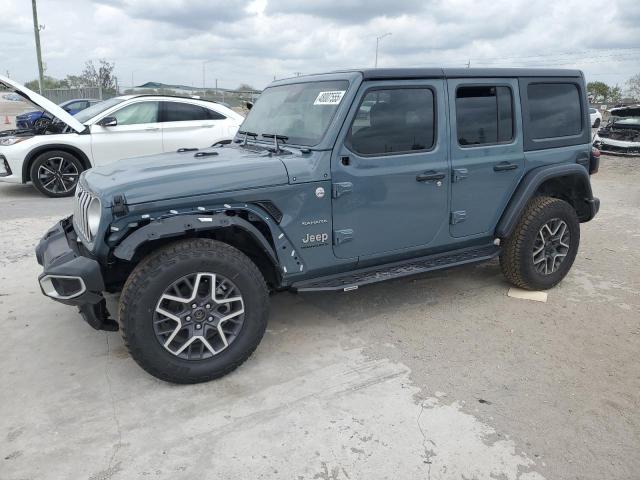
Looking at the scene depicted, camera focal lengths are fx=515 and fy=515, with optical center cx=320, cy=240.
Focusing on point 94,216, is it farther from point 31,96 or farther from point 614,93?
point 614,93

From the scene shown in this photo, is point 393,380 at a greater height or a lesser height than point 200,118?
lesser

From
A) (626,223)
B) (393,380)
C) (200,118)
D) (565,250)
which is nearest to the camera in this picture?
(393,380)

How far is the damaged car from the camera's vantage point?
560 inches

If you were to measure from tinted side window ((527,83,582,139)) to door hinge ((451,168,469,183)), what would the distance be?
0.86 m

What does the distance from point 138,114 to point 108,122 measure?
524 mm

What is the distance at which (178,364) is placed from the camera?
3084 millimetres

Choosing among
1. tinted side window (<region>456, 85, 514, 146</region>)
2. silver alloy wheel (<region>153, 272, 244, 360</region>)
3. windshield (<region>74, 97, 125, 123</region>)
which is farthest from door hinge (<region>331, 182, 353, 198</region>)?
windshield (<region>74, 97, 125, 123</region>)

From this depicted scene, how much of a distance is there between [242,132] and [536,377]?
298 centimetres

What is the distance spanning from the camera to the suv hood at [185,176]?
3.02 meters

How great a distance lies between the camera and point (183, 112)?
898 cm

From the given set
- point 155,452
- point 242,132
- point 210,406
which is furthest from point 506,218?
point 155,452

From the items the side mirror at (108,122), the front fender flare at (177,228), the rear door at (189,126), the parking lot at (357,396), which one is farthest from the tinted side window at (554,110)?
the side mirror at (108,122)

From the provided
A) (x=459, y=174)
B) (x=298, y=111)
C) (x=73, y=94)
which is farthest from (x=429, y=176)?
(x=73, y=94)

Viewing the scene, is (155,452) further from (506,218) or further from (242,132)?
(506,218)
